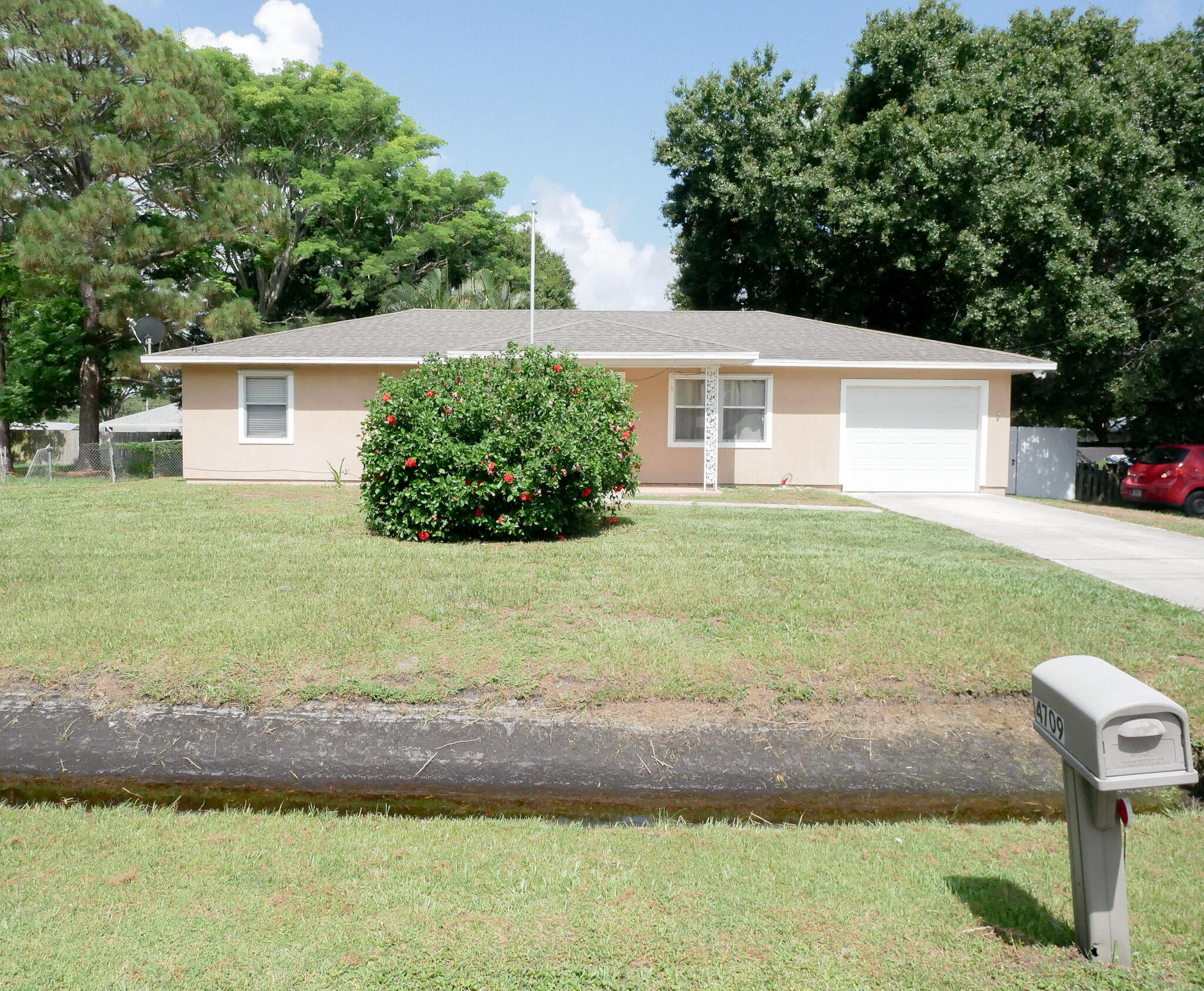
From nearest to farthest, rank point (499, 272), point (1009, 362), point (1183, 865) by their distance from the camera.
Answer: point (1183, 865), point (1009, 362), point (499, 272)

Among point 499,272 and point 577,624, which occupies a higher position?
point 499,272

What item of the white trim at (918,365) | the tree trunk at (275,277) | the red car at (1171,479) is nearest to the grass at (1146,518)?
the white trim at (918,365)

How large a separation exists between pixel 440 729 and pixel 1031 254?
64.2 feet

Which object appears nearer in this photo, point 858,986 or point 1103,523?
point 858,986

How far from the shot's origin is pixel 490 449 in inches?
366

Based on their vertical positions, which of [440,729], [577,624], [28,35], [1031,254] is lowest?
[440,729]

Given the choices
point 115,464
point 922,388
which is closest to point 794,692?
point 922,388

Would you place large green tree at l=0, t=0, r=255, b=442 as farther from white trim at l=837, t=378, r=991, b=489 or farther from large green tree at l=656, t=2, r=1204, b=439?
white trim at l=837, t=378, r=991, b=489

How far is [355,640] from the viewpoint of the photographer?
20.5ft

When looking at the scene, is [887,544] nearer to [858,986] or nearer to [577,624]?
[577,624]

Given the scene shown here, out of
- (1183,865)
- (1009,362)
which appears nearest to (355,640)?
(1183,865)

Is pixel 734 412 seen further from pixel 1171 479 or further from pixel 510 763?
pixel 510 763

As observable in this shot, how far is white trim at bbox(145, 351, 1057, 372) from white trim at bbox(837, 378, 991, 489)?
11.3 inches

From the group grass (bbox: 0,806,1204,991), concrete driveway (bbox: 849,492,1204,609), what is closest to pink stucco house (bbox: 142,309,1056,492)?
concrete driveway (bbox: 849,492,1204,609)
